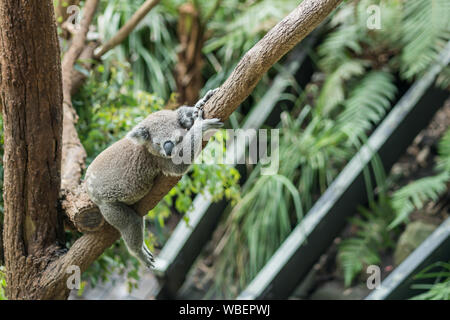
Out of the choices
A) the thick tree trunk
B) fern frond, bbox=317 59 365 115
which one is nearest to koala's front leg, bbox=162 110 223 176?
the thick tree trunk

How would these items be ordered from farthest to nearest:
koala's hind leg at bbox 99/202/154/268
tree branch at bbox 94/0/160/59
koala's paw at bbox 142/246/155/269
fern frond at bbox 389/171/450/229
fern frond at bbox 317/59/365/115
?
fern frond at bbox 317/59/365/115
fern frond at bbox 389/171/450/229
tree branch at bbox 94/0/160/59
koala's paw at bbox 142/246/155/269
koala's hind leg at bbox 99/202/154/268

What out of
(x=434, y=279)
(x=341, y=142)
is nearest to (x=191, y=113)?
(x=434, y=279)

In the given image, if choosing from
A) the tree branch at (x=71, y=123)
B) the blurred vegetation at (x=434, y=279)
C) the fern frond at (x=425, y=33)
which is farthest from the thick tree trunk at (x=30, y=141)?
the fern frond at (x=425, y=33)

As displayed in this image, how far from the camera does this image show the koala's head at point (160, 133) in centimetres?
148

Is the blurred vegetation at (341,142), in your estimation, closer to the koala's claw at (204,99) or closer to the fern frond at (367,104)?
the fern frond at (367,104)

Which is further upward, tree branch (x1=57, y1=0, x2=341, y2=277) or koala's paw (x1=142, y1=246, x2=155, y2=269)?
tree branch (x1=57, y1=0, x2=341, y2=277)

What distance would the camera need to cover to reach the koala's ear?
58.5 inches

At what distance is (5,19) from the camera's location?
149 centimetres

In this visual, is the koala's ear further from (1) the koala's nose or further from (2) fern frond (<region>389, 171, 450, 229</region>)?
(2) fern frond (<region>389, 171, 450, 229</region>)

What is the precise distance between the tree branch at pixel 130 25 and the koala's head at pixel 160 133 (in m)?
0.82

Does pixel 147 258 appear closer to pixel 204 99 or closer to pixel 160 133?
pixel 160 133

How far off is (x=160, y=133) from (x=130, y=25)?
99 centimetres

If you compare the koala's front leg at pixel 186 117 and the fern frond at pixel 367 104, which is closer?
the koala's front leg at pixel 186 117

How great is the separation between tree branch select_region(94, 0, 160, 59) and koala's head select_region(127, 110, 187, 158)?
32.2 inches
